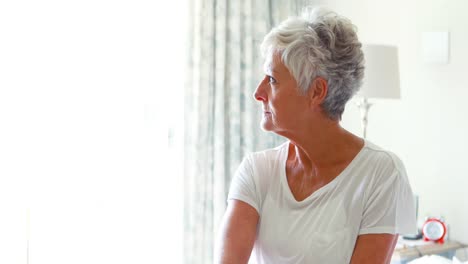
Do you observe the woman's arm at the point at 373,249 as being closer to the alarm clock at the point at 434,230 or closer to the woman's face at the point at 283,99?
the woman's face at the point at 283,99

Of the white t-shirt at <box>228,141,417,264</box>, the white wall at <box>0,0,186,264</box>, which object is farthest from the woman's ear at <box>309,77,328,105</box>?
the white wall at <box>0,0,186,264</box>

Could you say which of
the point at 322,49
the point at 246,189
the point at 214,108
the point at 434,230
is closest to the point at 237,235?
the point at 246,189

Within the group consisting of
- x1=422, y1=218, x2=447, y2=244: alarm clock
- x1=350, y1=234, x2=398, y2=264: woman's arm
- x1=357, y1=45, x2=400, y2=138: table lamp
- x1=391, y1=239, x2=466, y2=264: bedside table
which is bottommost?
x1=391, y1=239, x2=466, y2=264: bedside table

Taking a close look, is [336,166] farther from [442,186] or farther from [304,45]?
[442,186]

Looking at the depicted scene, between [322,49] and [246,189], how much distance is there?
405mm

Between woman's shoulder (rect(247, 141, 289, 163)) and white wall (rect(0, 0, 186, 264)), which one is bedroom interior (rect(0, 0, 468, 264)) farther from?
woman's shoulder (rect(247, 141, 289, 163))

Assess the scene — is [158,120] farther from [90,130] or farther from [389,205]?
[389,205]

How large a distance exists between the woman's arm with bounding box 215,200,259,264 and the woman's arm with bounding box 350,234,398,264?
257mm

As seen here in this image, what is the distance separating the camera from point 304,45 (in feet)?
4.47

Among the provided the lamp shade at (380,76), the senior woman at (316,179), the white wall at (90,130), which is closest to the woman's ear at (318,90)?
the senior woman at (316,179)

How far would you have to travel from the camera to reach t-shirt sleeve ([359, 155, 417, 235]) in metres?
1.34

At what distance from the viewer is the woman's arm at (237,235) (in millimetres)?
1405

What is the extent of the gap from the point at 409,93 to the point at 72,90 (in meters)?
1.74

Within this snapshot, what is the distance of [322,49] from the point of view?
4.46ft
